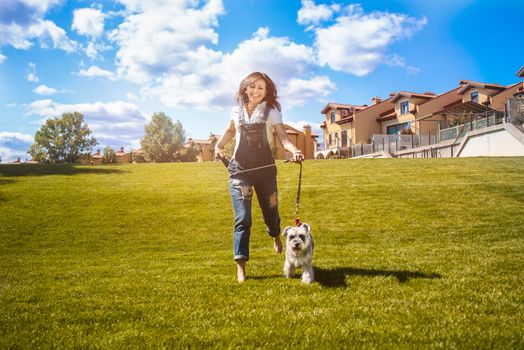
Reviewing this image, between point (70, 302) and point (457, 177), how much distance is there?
16093 mm

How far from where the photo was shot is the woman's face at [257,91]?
17.8 feet

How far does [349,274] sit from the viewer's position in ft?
17.8

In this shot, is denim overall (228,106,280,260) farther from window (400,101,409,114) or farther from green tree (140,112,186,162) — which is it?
green tree (140,112,186,162)

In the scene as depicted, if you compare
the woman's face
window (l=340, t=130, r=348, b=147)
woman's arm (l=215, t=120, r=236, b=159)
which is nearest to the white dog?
woman's arm (l=215, t=120, r=236, b=159)

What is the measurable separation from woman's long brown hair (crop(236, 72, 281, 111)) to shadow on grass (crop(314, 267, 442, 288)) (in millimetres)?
2580

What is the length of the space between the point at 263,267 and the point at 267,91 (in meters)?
2.88

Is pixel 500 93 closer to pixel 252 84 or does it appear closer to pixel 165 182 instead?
pixel 165 182

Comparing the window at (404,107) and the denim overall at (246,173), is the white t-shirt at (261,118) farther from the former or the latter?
the window at (404,107)

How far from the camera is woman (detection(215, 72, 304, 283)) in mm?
5258

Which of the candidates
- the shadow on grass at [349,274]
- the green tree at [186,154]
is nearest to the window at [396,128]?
the green tree at [186,154]

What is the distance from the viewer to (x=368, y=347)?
9.93 feet

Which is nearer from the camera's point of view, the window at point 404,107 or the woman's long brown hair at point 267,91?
the woman's long brown hair at point 267,91

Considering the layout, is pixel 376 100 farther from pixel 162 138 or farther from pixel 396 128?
pixel 162 138

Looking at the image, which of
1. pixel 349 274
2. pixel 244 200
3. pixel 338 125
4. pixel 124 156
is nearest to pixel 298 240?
pixel 244 200
